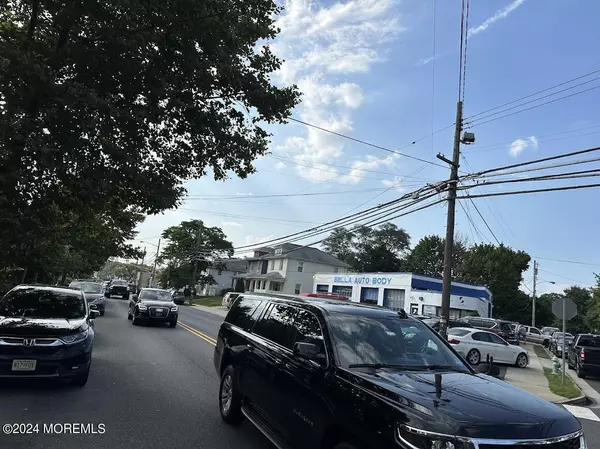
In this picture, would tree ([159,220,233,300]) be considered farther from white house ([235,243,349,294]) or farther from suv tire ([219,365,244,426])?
suv tire ([219,365,244,426])

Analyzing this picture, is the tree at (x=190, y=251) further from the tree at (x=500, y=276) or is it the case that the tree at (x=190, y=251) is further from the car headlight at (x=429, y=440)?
the car headlight at (x=429, y=440)

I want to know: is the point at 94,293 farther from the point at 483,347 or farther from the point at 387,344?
the point at 387,344

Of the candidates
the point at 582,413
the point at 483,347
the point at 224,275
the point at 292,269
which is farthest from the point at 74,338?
the point at 224,275

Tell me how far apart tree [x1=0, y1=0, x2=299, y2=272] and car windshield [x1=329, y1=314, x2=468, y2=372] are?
18.5 feet

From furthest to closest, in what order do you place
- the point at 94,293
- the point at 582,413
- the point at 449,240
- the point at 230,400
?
the point at 94,293 < the point at 449,240 < the point at 582,413 < the point at 230,400

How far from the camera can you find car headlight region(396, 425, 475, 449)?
9.57 ft

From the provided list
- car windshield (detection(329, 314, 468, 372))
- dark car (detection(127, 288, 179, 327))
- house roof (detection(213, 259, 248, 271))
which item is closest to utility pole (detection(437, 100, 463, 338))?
dark car (detection(127, 288, 179, 327))

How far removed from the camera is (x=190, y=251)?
67.2 m

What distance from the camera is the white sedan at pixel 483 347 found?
18.0 metres

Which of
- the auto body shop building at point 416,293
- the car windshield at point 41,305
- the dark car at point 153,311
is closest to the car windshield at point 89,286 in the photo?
the dark car at point 153,311

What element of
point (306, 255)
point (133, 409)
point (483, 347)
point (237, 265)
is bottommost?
point (133, 409)

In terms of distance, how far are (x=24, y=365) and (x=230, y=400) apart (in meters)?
3.24

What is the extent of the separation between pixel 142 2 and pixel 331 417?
7339 millimetres

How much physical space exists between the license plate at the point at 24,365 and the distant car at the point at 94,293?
1404cm
